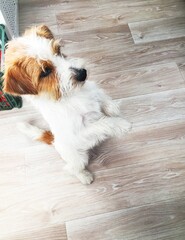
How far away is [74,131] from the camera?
135 cm

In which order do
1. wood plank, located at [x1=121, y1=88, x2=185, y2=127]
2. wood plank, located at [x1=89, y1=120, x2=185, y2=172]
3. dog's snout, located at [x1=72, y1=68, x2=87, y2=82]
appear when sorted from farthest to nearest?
wood plank, located at [x1=121, y1=88, x2=185, y2=127] → wood plank, located at [x1=89, y1=120, x2=185, y2=172] → dog's snout, located at [x1=72, y1=68, x2=87, y2=82]

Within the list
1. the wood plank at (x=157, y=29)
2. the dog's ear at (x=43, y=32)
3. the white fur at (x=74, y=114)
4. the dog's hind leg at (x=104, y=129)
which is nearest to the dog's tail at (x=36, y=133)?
the white fur at (x=74, y=114)

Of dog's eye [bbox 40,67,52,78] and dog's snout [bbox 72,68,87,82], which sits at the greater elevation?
dog's eye [bbox 40,67,52,78]

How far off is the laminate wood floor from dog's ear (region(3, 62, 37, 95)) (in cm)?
71

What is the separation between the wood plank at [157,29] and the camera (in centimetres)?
211

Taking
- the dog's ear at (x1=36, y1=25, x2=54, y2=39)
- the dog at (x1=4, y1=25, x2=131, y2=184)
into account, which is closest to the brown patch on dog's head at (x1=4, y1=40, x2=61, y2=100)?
the dog at (x1=4, y1=25, x2=131, y2=184)

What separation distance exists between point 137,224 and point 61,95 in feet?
2.71

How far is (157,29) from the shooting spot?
215 cm

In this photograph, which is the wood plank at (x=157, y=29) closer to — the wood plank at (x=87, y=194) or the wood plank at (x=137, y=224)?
the wood plank at (x=87, y=194)

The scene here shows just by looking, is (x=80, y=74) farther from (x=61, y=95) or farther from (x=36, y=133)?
(x=36, y=133)

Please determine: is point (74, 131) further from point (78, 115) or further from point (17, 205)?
point (17, 205)

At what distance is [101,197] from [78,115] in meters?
0.53

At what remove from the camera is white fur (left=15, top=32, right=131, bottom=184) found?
1174 mm

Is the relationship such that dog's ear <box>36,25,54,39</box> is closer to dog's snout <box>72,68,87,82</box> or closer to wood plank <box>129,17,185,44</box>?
dog's snout <box>72,68,87,82</box>
